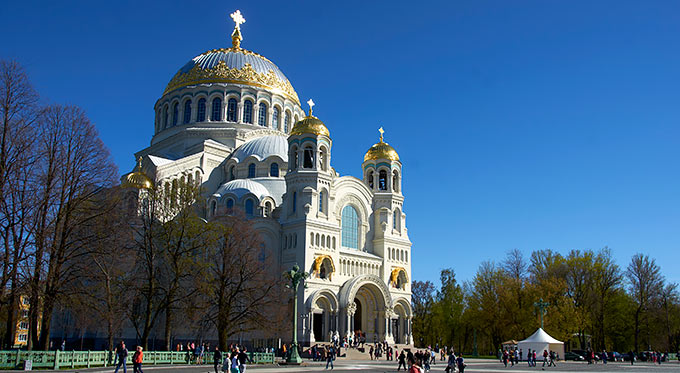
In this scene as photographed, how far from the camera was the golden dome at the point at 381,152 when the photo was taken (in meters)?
48.3

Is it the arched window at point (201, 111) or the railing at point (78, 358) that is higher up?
the arched window at point (201, 111)

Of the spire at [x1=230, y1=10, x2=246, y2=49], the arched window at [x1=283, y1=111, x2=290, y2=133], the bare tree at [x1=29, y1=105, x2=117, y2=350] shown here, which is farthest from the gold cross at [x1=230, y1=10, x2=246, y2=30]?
the bare tree at [x1=29, y1=105, x2=117, y2=350]

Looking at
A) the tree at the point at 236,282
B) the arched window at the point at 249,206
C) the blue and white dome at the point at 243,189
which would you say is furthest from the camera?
the blue and white dome at the point at 243,189

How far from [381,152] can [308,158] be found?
23.2 ft

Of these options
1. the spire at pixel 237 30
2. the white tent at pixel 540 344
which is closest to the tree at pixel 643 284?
the white tent at pixel 540 344

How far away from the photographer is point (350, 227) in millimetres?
45969

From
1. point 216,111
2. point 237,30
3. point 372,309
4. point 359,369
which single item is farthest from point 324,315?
point 237,30

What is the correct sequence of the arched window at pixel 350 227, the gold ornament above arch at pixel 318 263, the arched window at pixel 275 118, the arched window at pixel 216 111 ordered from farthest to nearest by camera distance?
the arched window at pixel 275 118 < the arched window at pixel 216 111 < the arched window at pixel 350 227 < the gold ornament above arch at pixel 318 263

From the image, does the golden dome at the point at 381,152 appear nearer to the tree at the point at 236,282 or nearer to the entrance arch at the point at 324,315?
the entrance arch at the point at 324,315

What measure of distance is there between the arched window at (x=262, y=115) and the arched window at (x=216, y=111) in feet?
11.1

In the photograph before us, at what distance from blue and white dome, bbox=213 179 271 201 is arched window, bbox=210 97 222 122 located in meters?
11.2

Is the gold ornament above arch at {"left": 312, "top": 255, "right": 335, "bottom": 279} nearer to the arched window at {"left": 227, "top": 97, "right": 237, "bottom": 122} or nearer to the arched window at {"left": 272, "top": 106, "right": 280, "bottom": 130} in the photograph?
the arched window at {"left": 272, "top": 106, "right": 280, "bottom": 130}

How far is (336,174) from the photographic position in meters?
54.2

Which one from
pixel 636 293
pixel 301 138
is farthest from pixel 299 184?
pixel 636 293
